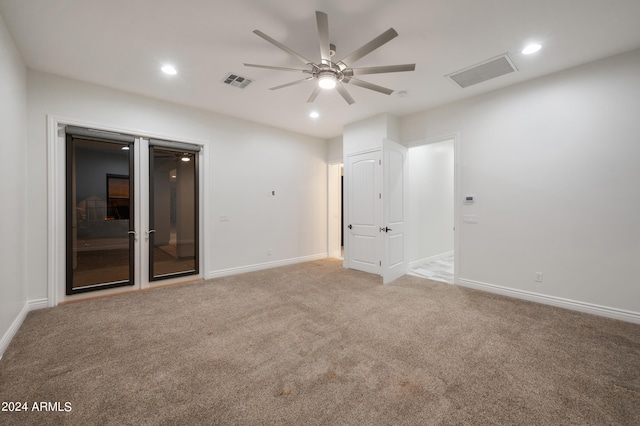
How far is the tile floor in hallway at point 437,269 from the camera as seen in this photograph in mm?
4742

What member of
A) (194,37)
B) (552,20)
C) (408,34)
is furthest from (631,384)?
(194,37)

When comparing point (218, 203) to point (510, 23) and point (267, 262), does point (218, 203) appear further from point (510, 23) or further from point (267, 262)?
point (510, 23)

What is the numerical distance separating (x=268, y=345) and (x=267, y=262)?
10.1ft

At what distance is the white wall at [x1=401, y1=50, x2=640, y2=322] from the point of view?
9.82 feet

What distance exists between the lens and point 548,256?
348 centimetres

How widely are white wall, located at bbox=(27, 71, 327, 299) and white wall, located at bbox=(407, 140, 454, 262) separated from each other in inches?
85.1

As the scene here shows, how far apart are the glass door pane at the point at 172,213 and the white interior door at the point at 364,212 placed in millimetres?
3000

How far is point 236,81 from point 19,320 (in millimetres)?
3772

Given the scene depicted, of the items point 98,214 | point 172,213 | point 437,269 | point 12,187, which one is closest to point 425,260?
point 437,269

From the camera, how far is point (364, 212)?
17.2 feet

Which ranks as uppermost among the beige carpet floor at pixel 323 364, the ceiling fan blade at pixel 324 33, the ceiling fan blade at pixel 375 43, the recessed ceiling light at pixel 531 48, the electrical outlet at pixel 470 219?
the recessed ceiling light at pixel 531 48

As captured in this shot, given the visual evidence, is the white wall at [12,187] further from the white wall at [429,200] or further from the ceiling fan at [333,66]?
the white wall at [429,200]

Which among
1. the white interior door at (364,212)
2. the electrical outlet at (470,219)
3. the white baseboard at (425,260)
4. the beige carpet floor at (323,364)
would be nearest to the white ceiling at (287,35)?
the white interior door at (364,212)

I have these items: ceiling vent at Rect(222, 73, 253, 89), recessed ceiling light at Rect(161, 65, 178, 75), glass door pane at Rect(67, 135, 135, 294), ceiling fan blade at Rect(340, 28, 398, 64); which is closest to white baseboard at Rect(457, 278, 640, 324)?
ceiling fan blade at Rect(340, 28, 398, 64)
